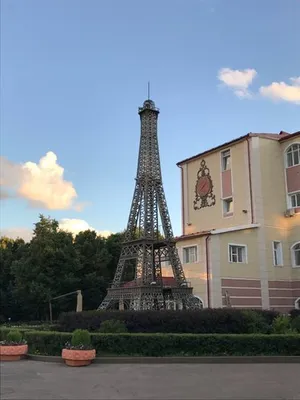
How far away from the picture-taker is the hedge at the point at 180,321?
1989cm

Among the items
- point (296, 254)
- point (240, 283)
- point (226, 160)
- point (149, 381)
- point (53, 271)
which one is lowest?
point (149, 381)

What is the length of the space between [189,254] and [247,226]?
4298mm

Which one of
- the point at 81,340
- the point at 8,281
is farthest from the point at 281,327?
the point at 8,281

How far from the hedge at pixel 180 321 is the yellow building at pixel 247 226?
305 inches

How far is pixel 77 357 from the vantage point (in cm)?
1435

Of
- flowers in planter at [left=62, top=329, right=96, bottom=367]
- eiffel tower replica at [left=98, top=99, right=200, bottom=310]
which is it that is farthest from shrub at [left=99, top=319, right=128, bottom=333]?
eiffel tower replica at [left=98, top=99, right=200, bottom=310]

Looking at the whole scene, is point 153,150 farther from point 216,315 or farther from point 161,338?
point 161,338

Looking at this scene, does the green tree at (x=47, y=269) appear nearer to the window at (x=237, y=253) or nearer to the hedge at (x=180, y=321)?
the window at (x=237, y=253)

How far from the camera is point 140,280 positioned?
1271 inches

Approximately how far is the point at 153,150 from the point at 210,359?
81.5ft

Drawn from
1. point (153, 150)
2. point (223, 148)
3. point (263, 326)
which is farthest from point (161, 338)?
point (153, 150)

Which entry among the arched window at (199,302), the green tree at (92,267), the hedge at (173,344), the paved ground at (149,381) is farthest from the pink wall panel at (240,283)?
the green tree at (92,267)

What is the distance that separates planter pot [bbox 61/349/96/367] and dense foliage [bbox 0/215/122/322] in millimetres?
25708

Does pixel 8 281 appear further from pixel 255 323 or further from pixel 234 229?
pixel 255 323
